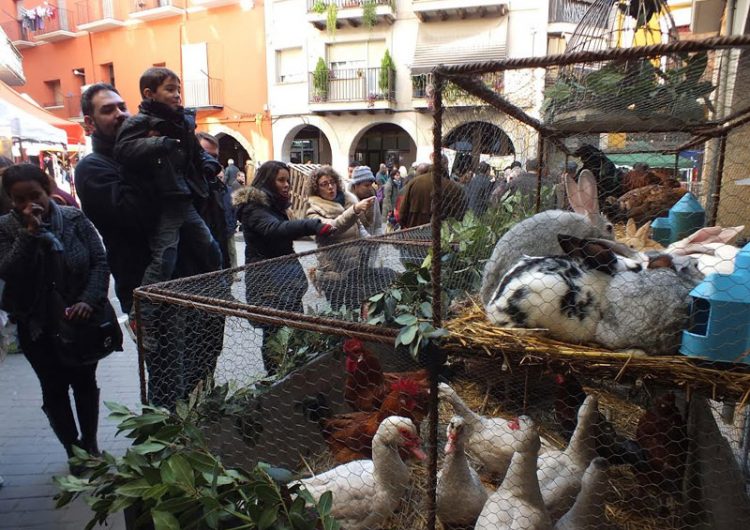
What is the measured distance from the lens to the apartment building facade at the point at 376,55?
13.2m

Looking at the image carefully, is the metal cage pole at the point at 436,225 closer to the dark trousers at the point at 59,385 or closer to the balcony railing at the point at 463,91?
the balcony railing at the point at 463,91

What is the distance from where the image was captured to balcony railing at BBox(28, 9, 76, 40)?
1892 cm

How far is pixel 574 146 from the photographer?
10.9ft

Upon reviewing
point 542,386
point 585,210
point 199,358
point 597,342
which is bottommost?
point 542,386

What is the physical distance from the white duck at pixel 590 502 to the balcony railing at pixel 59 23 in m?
23.0

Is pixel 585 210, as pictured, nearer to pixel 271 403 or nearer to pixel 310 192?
pixel 271 403

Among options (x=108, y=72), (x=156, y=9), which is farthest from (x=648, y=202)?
(x=108, y=72)

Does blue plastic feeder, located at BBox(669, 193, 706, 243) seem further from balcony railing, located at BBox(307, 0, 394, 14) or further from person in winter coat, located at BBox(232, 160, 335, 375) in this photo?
balcony railing, located at BBox(307, 0, 394, 14)

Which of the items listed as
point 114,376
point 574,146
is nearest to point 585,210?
point 574,146

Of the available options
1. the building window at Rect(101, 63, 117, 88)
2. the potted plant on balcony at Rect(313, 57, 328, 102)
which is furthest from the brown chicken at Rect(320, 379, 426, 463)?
the building window at Rect(101, 63, 117, 88)

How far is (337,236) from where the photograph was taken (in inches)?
134

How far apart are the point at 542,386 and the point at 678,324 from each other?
128 cm

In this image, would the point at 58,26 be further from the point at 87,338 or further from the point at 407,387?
the point at 407,387

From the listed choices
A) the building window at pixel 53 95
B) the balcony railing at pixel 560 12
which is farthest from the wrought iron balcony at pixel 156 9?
the balcony railing at pixel 560 12
